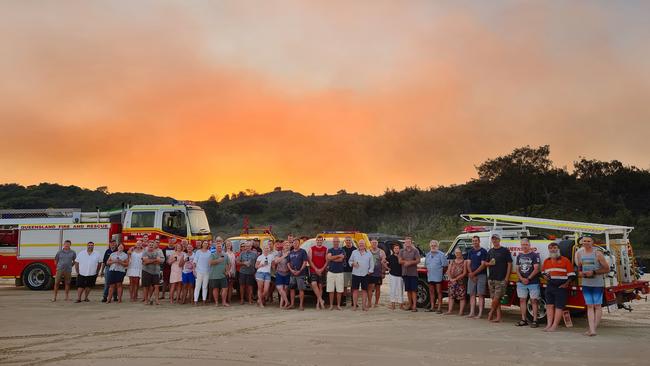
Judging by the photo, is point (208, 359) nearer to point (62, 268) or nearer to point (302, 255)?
point (302, 255)

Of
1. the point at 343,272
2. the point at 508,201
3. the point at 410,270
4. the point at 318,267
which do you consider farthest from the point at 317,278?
the point at 508,201

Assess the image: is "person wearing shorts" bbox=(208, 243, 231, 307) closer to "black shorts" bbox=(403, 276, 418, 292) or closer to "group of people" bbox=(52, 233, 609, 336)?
"group of people" bbox=(52, 233, 609, 336)

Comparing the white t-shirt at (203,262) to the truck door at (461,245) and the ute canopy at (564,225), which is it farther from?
the ute canopy at (564,225)

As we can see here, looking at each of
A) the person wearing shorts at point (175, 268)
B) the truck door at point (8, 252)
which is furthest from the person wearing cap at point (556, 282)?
the truck door at point (8, 252)

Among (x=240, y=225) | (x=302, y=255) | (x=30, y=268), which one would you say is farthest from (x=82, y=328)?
(x=240, y=225)

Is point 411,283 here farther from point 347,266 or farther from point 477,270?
point 477,270

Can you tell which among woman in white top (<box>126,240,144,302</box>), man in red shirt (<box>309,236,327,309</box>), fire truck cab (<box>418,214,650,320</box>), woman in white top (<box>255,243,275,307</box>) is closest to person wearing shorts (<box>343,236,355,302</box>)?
man in red shirt (<box>309,236,327,309</box>)

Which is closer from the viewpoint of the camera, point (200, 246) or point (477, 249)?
point (477, 249)

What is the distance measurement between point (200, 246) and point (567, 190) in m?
37.3

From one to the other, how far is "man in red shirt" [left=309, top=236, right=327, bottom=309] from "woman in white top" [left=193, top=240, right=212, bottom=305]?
2848 millimetres

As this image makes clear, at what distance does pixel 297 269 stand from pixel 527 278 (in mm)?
5590

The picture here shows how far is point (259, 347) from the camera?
8641 mm

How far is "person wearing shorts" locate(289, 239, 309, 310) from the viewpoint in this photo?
13719mm

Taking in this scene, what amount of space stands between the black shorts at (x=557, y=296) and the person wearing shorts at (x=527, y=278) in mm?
405
